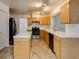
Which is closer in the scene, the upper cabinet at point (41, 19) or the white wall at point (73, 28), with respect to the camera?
the white wall at point (73, 28)

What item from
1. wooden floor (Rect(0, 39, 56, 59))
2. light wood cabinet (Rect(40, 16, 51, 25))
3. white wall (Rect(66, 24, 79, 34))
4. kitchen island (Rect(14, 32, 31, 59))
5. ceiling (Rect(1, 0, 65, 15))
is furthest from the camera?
light wood cabinet (Rect(40, 16, 51, 25))

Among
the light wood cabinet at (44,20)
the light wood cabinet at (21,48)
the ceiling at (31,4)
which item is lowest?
the light wood cabinet at (21,48)

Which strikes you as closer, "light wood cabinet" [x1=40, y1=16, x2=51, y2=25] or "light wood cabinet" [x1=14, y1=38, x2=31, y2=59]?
"light wood cabinet" [x1=14, y1=38, x2=31, y2=59]

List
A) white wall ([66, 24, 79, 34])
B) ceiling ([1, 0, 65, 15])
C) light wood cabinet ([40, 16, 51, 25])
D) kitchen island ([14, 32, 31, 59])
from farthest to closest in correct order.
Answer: light wood cabinet ([40, 16, 51, 25]) < ceiling ([1, 0, 65, 15]) < white wall ([66, 24, 79, 34]) < kitchen island ([14, 32, 31, 59])

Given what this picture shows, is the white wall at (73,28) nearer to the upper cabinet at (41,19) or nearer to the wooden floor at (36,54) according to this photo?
the wooden floor at (36,54)

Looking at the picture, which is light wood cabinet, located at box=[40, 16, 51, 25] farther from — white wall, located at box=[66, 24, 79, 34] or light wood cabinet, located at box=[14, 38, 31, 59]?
light wood cabinet, located at box=[14, 38, 31, 59]

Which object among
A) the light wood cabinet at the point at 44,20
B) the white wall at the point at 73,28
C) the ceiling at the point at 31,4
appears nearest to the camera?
the white wall at the point at 73,28

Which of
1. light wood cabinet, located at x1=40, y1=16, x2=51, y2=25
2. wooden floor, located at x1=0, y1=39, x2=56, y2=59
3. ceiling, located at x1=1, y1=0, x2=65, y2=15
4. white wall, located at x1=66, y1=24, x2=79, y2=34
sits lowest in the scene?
wooden floor, located at x1=0, y1=39, x2=56, y2=59

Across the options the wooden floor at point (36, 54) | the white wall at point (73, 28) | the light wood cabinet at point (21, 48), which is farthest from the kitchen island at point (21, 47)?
the white wall at point (73, 28)

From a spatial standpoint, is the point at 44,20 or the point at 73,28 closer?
the point at 73,28

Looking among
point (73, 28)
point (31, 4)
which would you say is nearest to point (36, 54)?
point (73, 28)

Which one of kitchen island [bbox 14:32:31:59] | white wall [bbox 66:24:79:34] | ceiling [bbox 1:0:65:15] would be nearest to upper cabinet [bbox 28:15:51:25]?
ceiling [bbox 1:0:65:15]

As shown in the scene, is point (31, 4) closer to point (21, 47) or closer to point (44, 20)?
point (21, 47)

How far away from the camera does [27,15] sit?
14266 millimetres
